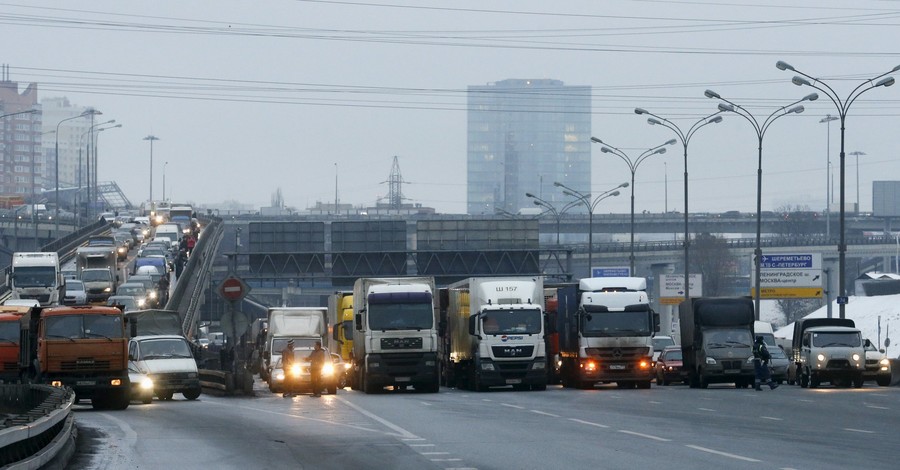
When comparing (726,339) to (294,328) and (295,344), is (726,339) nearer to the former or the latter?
(295,344)

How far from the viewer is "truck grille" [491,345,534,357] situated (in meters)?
44.0

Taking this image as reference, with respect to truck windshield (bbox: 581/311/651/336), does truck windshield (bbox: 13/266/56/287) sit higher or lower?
higher

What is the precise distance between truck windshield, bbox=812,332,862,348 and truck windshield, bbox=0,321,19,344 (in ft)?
78.6

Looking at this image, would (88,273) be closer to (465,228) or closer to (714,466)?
(465,228)

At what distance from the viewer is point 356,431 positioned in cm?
2420

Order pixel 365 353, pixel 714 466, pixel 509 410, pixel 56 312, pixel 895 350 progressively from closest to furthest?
1. pixel 714 466
2. pixel 509 410
3. pixel 56 312
4. pixel 365 353
5. pixel 895 350

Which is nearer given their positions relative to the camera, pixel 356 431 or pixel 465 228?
pixel 356 431

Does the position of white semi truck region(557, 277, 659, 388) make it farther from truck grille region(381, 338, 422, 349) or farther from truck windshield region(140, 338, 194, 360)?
truck windshield region(140, 338, 194, 360)

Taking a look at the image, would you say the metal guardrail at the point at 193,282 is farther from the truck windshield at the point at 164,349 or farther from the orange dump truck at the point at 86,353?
the orange dump truck at the point at 86,353

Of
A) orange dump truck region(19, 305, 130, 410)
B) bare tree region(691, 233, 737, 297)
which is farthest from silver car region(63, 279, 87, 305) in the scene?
bare tree region(691, 233, 737, 297)

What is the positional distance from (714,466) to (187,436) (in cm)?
998

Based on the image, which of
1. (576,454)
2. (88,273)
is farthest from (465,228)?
(576,454)

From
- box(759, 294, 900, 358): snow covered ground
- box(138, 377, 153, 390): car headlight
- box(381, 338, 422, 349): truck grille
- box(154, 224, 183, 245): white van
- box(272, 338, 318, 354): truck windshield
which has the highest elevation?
box(154, 224, 183, 245): white van

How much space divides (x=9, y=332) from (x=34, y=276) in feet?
131
